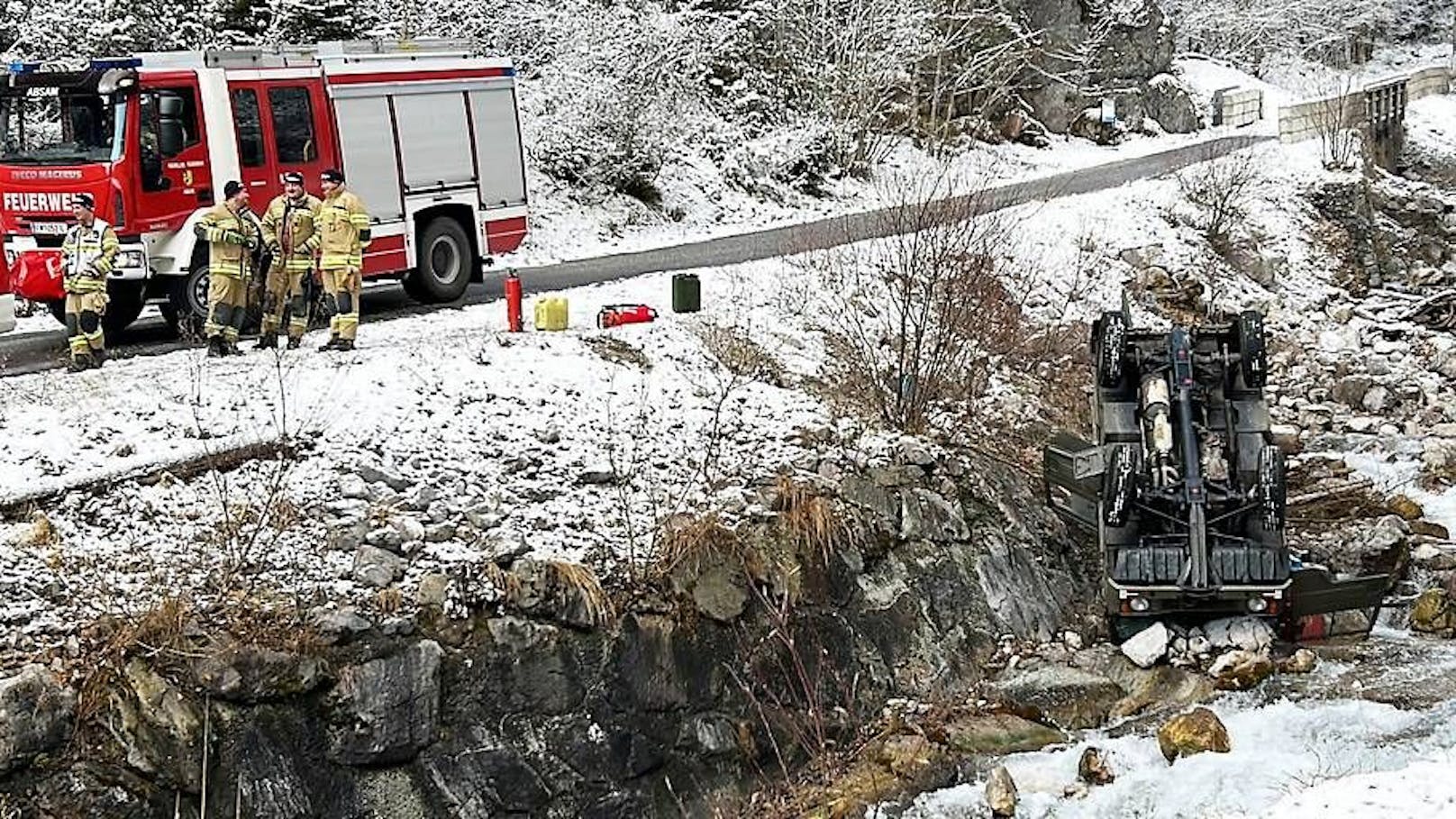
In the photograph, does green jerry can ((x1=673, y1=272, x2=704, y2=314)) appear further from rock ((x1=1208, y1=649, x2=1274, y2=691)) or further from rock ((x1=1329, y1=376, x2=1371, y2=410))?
rock ((x1=1329, y1=376, x2=1371, y2=410))

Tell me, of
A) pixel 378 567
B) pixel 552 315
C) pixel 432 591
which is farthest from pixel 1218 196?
pixel 378 567

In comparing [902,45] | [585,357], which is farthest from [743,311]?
[902,45]

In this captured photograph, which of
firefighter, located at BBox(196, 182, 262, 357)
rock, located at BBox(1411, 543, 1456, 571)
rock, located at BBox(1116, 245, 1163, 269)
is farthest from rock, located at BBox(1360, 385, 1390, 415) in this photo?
firefighter, located at BBox(196, 182, 262, 357)

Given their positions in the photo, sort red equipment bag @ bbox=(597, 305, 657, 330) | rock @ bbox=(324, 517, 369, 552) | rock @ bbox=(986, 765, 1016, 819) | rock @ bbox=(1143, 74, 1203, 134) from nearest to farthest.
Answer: rock @ bbox=(986, 765, 1016, 819)
rock @ bbox=(324, 517, 369, 552)
red equipment bag @ bbox=(597, 305, 657, 330)
rock @ bbox=(1143, 74, 1203, 134)

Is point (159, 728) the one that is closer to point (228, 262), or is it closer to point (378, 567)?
point (378, 567)

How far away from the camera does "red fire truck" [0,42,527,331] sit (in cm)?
1422

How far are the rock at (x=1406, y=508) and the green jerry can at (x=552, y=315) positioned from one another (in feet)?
30.6

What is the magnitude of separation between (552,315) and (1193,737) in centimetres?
787

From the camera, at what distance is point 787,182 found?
2917cm

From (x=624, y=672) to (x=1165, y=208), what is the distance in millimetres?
18597

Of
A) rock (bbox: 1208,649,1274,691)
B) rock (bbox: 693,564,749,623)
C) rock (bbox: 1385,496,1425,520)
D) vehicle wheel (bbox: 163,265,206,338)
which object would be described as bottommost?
rock (bbox: 1385,496,1425,520)

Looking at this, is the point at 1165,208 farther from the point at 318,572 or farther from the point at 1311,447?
the point at 318,572

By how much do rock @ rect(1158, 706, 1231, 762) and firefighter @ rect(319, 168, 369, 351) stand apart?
809 centimetres

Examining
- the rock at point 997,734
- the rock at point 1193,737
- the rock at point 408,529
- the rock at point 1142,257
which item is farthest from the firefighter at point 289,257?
the rock at point 1142,257
